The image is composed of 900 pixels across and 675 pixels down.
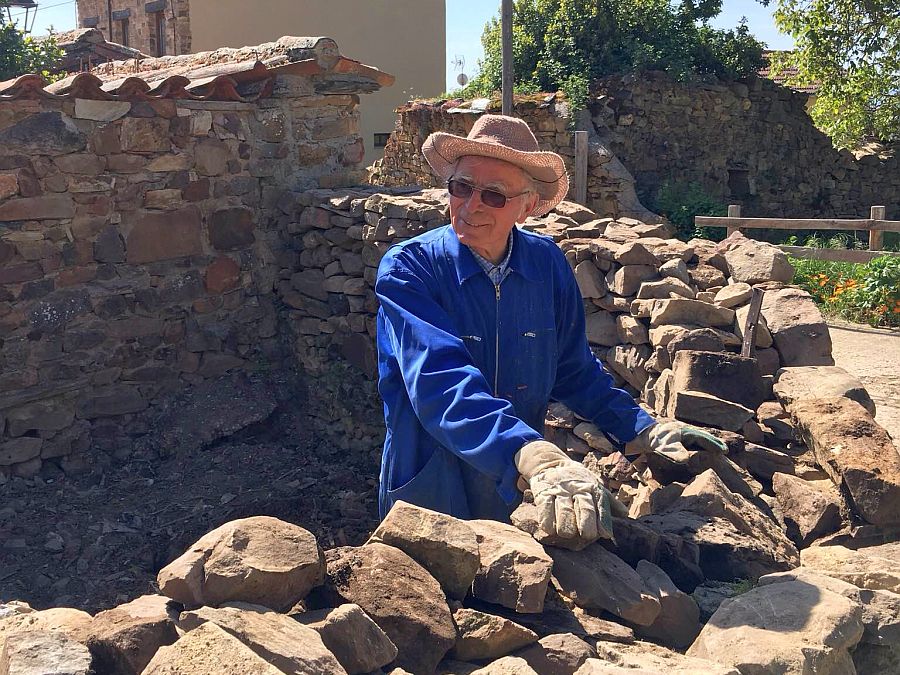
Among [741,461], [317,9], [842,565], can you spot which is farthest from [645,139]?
[842,565]

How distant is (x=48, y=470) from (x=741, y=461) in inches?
176

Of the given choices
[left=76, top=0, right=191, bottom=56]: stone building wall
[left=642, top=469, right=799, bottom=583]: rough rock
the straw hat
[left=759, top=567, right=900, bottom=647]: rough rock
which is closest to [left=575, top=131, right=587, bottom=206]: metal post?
[left=76, top=0, right=191, bottom=56]: stone building wall

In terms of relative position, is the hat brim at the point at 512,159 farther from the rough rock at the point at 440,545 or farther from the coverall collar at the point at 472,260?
the rough rock at the point at 440,545

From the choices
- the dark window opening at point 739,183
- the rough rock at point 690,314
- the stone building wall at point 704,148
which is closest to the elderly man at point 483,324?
the rough rock at point 690,314

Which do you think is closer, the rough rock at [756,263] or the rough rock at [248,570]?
the rough rock at [248,570]

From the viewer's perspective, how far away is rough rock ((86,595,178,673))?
1841mm

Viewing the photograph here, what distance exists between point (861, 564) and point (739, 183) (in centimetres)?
1510

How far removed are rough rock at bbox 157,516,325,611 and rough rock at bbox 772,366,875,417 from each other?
2.24m

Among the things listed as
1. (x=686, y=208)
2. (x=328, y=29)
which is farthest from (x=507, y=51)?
(x=328, y=29)

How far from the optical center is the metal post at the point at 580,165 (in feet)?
44.9

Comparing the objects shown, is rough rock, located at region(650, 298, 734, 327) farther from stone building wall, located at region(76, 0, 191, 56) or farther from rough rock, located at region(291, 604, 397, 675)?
stone building wall, located at region(76, 0, 191, 56)

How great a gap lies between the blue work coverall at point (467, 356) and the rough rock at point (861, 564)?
613 millimetres

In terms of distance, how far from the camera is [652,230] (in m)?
5.62

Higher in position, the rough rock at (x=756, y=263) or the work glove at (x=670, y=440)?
the rough rock at (x=756, y=263)
